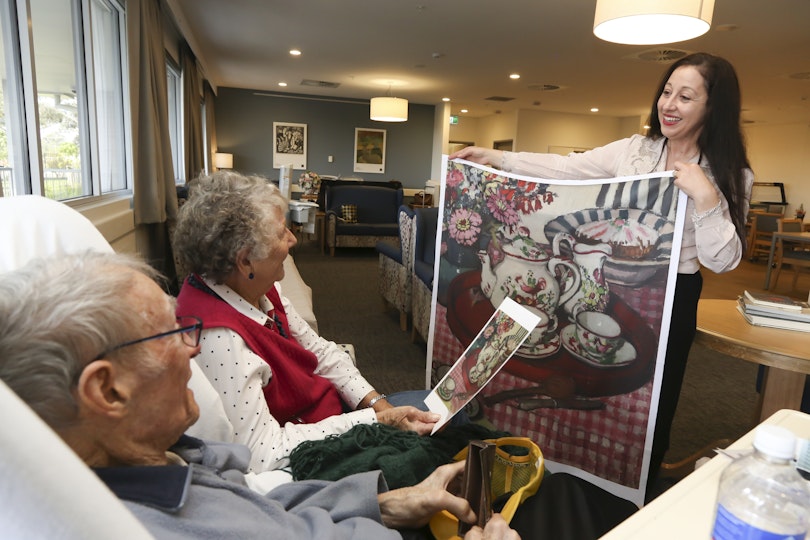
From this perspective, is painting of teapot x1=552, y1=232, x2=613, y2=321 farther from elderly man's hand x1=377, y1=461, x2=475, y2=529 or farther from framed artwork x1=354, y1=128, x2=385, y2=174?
framed artwork x1=354, y1=128, x2=385, y2=174

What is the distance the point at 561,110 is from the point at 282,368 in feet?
39.6

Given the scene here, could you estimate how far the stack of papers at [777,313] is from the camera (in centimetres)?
184

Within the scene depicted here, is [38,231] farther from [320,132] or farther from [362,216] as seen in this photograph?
[320,132]

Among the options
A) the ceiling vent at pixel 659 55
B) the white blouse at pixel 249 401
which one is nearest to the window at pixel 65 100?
the white blouse at pixel 249 401

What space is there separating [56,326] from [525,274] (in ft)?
4.49

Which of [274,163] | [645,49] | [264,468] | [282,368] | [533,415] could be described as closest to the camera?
[264,468]

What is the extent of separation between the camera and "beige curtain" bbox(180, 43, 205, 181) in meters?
6.76

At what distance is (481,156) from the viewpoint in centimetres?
190

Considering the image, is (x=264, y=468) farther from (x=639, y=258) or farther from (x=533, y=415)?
(x=639, y=258)

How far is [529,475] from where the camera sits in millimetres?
1187

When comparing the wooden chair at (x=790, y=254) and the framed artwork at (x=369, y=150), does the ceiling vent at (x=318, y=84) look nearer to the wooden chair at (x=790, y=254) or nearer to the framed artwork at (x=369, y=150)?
the framed artwork at (x=369, y=150)

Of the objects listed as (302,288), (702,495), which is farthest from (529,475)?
(302,288)

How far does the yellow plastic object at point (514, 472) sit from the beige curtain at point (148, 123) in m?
2.74

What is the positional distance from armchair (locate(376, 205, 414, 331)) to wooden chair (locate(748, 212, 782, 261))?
20.7 feet
